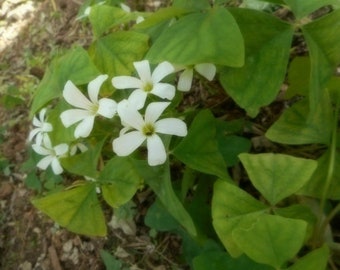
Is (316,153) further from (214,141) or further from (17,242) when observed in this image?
(17,242)

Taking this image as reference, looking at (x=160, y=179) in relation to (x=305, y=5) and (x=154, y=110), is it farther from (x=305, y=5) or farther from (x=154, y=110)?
(x=305, y=5)

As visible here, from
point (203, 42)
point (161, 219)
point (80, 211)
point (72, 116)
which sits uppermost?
point (203, 42)

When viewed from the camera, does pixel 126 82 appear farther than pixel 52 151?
No

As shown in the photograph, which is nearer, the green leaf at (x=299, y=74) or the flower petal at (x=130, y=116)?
the flower petal at (x=130, y=116)

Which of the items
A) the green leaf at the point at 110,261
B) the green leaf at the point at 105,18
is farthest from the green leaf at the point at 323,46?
the green leaf at the point at 110,261

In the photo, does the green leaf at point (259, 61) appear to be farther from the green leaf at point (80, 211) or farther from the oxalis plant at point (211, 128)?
the green leaf at point (80, 211)

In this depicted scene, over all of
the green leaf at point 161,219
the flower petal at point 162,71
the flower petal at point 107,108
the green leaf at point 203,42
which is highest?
the green leaf at point 203,42

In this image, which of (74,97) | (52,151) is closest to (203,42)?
(74,97)
